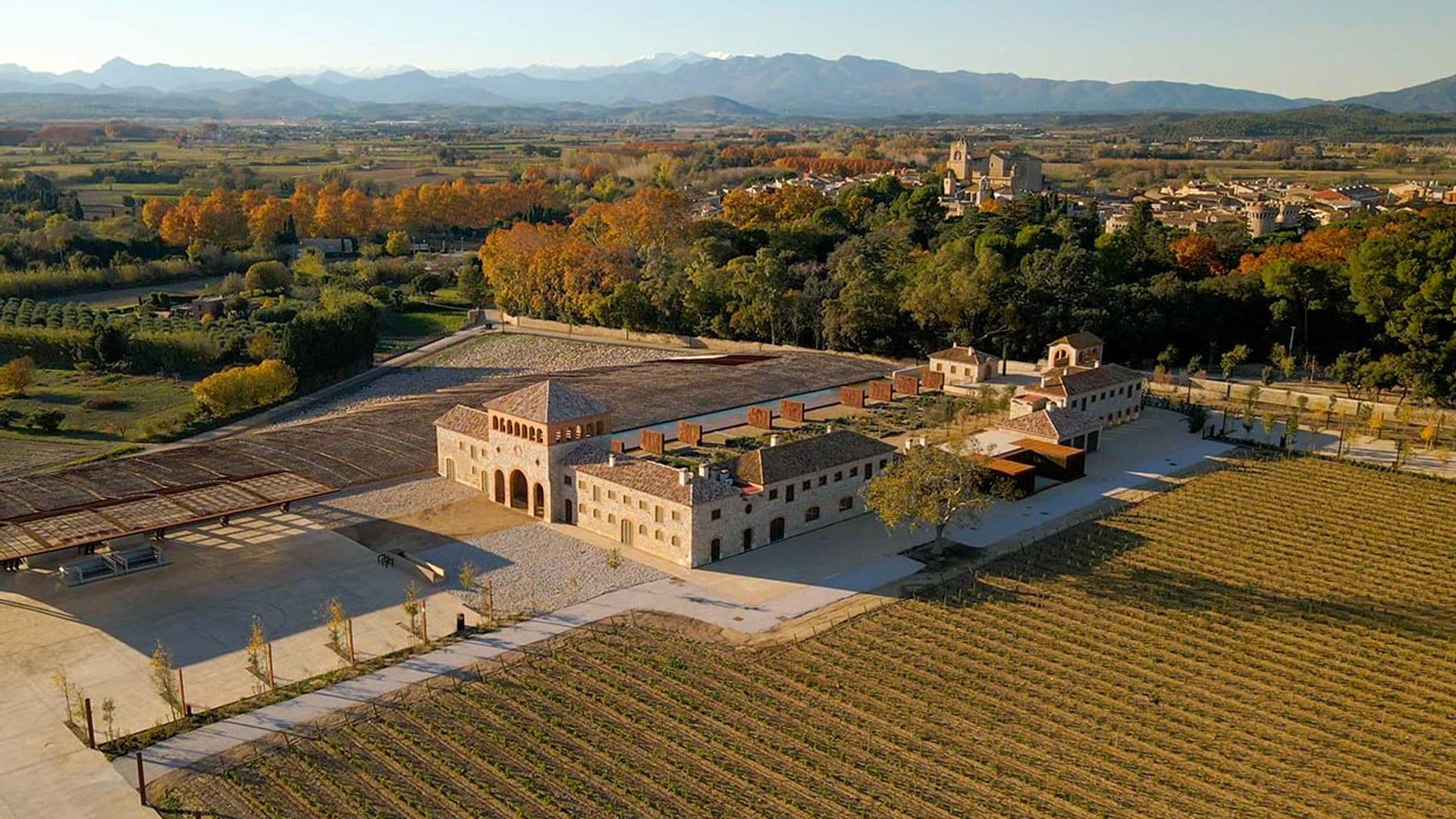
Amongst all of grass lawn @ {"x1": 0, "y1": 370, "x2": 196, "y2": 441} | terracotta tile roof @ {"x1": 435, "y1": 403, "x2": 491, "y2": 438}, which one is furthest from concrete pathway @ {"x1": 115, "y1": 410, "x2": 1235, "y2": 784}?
grass lawn @ {"x1": 0, "y1": 370, "x2": 196, "y2": 441}

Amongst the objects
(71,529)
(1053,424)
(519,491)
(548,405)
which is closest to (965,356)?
(1053,424)

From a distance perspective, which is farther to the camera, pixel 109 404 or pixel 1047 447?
pixel 109 404

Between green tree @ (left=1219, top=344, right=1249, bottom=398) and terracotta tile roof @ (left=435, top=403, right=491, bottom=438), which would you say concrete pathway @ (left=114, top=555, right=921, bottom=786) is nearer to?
terracotta tile roof @ (left=435, top=403, right=491, bottom=438)

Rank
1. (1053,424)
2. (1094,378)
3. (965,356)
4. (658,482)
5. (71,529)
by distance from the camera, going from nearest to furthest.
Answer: (71,529) → (658,482) → (1053,424) → (1094,378) → (965,356)

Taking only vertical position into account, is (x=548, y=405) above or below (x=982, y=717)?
above

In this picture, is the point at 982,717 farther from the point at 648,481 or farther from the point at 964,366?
the point at 964,366
